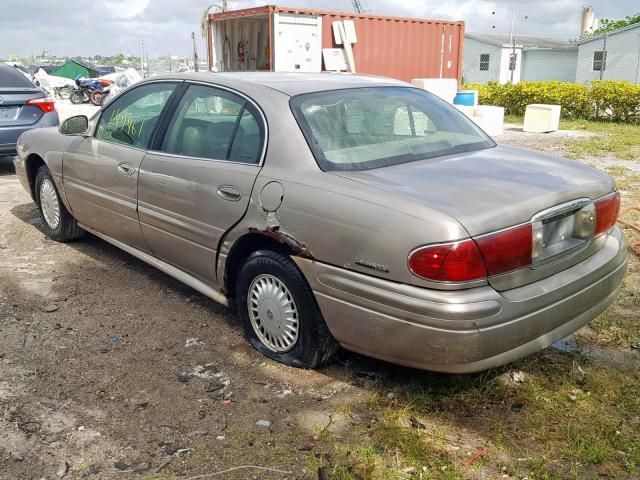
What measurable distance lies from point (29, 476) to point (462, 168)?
2.46 meters

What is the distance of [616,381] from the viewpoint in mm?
3355

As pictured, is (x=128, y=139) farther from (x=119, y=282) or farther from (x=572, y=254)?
(x=572, y=254)

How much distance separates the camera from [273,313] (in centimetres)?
350

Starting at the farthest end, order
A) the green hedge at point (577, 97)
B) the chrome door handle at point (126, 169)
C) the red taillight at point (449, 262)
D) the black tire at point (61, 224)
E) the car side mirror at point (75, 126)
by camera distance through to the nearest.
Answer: the green hedge at point (577, 97), the black tire at point (61, 224), the car side mirror at point (75, 126), the chrome door handle at point (126, 169), the red taillight at point (449, 262)

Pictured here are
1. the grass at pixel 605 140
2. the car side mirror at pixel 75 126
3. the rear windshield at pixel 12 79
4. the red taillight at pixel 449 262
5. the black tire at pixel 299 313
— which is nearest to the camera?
the red taillight at pixel 449 262

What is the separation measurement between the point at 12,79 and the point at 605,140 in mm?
11206

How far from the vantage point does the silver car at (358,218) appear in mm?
2729

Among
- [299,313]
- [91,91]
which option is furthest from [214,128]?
[91,91]

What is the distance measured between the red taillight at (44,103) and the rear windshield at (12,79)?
302 millimetres

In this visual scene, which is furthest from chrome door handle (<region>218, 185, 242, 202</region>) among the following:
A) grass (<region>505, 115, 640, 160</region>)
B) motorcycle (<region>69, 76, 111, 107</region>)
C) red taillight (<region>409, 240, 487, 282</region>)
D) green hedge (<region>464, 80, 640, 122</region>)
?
motorcycle (<region>69, 76, 111, 107</region>)

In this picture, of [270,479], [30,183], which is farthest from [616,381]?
[30,183]

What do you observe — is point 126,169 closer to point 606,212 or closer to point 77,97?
point 606,212

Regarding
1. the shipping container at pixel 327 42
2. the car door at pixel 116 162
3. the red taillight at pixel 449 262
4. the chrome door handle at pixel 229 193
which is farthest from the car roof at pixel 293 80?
the shipping container at pixel 327 42

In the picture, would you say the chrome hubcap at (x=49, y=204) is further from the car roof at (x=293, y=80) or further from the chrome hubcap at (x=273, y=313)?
the chrome hubcap at (x=273, y=313)
